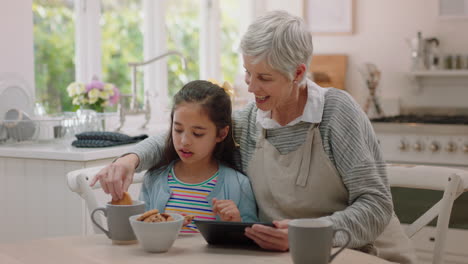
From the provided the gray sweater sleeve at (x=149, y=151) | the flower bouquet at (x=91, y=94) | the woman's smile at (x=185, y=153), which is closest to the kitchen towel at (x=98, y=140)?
the flower bouquet at (x=91, y=94)

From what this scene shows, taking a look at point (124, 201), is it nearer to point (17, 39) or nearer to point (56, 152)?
point (56, 152)

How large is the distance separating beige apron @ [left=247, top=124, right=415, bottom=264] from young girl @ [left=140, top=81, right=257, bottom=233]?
6cm

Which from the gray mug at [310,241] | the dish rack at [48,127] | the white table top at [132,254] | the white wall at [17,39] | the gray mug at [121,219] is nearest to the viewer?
the gray mug at [310,241]

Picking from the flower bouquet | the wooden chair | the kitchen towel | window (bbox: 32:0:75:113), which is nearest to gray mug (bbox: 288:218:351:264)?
the wooden chair

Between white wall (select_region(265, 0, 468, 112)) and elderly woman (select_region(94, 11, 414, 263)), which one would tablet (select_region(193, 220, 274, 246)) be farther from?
white wall (select_region(265, 0, 468, 112))

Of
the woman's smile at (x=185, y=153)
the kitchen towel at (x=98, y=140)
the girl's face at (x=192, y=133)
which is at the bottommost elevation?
the kitchen towel at (x=98, y=140)

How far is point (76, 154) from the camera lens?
7.63 ft

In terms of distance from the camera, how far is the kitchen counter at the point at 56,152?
2.34 m

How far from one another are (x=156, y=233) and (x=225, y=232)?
0.14 metres

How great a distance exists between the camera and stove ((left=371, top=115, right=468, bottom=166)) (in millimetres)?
3391

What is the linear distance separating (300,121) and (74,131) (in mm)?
1362

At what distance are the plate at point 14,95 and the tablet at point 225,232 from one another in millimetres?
1600

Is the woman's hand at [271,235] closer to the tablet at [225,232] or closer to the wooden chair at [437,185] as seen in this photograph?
the tablet at [225,232]

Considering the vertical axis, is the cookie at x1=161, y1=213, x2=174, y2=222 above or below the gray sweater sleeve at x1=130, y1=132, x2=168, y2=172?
below
